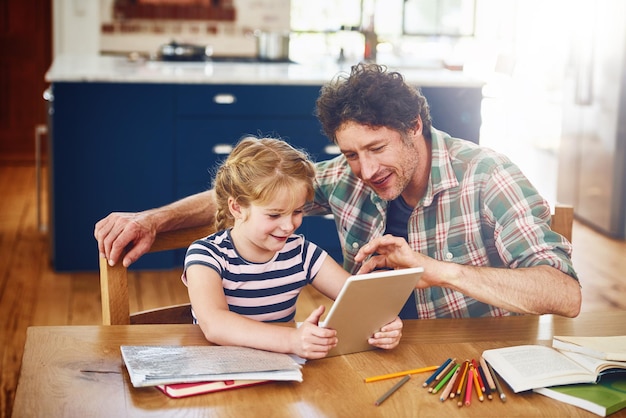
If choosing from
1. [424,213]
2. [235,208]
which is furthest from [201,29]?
[235,208]

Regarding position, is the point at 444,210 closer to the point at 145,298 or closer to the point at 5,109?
the point at 145,298

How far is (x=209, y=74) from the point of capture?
4020 millimetres

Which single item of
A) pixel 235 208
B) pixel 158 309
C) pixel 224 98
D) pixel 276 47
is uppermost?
pixel 276 47

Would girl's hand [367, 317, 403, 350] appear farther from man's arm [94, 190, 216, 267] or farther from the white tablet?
man's arm [94, 190, 216, 267]

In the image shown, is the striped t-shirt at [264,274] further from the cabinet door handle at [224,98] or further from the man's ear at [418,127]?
the cabinet door handle at [224,98]

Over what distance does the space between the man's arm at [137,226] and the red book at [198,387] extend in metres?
0.43

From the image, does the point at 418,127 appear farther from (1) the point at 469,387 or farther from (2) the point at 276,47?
(2) the point at 276,47

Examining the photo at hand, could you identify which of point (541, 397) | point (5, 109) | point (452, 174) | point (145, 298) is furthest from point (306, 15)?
point (541, 397)

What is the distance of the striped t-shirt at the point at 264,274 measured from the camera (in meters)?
1.75

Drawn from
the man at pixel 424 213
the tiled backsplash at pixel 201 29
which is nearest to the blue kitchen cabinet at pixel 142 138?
the man at pixel 424 213

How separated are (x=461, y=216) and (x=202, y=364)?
810mm

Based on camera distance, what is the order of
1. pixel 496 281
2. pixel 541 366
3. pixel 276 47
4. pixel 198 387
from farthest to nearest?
pixel 276 47
pixel 496 281
pixel 541 366
pixel 198 387

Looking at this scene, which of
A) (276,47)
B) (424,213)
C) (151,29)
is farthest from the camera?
(151,29)

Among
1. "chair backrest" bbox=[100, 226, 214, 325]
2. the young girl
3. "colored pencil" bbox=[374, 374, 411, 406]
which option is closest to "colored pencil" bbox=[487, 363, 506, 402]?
"colored pencil" bbox=[374, 374, 411, 406]
